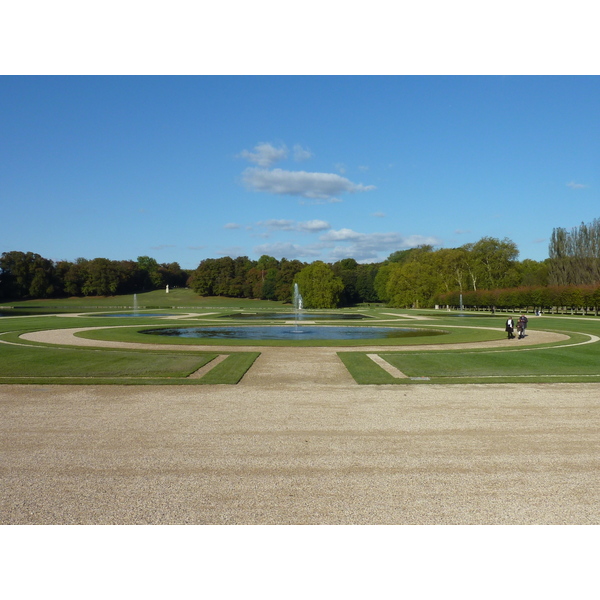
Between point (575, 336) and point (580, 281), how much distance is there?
69418mm

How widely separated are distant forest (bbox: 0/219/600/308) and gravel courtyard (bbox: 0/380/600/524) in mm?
58974

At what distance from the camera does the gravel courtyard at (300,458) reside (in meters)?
5.91

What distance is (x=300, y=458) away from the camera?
7902mm

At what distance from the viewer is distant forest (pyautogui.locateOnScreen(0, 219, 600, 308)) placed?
89188mm

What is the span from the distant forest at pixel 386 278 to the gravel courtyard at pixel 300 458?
59.0 meters

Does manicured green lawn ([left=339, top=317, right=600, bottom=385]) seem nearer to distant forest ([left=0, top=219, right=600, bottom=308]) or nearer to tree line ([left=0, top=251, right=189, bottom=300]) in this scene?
distant forest ([left=0, top=219, right=600, bottom=308])

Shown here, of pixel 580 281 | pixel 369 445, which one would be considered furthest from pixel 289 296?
pixel 369 445

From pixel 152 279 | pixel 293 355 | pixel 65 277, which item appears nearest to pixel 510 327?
pixel 293 355

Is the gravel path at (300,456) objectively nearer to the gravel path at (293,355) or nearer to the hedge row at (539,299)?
the gravel path at (293,355)

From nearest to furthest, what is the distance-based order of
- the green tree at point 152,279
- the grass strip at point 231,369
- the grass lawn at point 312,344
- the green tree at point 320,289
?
1. the grass strip at point 231,369
2. the grass lawn at point 312,344
3. the green tree at point 320,289
4. the green tree at point 152,279

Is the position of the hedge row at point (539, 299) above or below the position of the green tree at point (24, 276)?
below

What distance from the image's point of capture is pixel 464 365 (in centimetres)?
1830

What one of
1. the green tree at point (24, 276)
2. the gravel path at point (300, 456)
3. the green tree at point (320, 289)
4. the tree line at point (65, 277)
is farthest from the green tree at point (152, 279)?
the gravel path at point (300, 456)

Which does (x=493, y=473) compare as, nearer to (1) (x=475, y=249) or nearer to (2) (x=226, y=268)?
(1) (x=475, y=249)
